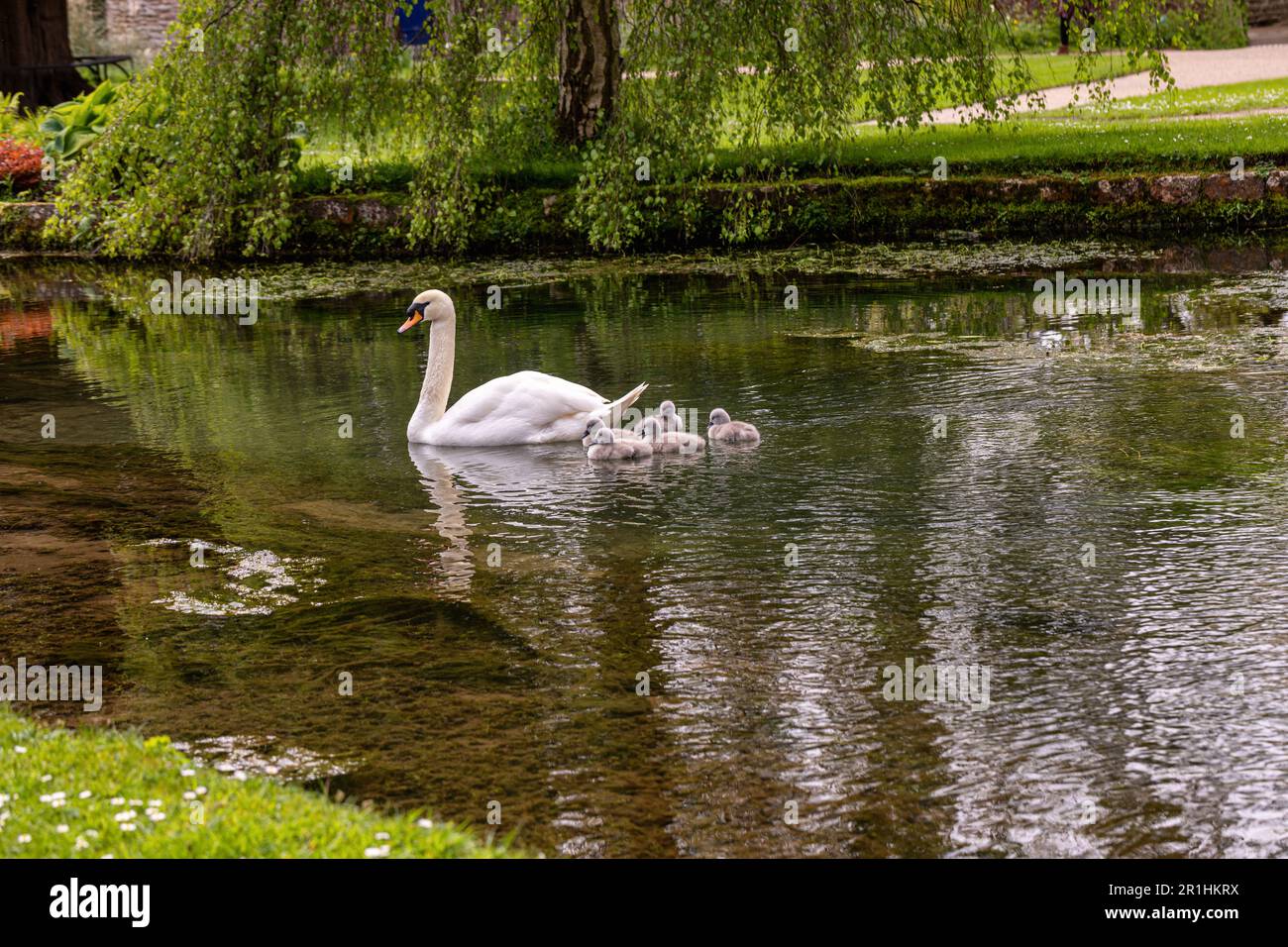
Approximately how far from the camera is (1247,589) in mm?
7312

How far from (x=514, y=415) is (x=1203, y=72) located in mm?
22394

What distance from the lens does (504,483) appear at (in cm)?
998

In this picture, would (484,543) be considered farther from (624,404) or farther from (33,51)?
(33,51)

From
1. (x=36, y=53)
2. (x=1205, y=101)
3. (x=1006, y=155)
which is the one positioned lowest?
(x=1006, y=155)

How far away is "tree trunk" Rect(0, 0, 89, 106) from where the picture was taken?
30.2 meters

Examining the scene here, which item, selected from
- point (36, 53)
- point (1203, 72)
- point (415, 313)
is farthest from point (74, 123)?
point (1203, 72)

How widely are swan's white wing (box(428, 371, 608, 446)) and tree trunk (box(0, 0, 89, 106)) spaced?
73.3ft

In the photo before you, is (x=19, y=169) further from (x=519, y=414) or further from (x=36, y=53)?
(x=519, y=414)

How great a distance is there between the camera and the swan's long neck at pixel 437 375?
36.3ft

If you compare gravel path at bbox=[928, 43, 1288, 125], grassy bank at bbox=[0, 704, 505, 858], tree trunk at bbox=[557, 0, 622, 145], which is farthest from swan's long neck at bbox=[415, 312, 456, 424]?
gravel path at bbox=[928, 43, 1288, 125]

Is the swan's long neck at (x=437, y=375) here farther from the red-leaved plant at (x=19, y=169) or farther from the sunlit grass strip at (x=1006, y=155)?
the red-leaved plant at (x=19, y=169)

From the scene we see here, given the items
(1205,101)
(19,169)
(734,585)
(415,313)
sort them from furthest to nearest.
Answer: (1205,101)
(19,169)
(415,313)
(734,585)

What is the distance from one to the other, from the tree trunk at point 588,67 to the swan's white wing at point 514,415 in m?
9.52

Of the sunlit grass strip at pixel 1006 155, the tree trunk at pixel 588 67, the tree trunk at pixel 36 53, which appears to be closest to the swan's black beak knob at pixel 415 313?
the sunlit grass strip at pixel 1006 155
